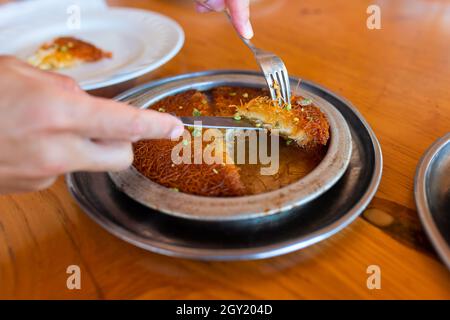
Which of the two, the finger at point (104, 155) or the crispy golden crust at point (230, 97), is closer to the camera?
the finger at point (104, 155)

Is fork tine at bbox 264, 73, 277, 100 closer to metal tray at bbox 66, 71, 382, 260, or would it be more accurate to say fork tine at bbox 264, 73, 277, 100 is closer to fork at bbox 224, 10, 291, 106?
fork at bbox 224, 10, 291, 106

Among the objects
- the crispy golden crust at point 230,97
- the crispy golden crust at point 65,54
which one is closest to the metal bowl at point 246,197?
the crispy golden crust at point 230,97

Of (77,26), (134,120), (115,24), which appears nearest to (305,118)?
(134,120)

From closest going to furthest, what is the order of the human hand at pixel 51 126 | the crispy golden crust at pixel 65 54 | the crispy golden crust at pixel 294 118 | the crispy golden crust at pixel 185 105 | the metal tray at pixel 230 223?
1. the human hand at pixel 51 126
2. the metal tray at pixel 230 223
3. the crispy golden crust at pixel 294 118
4. the crispy golden crust at pixel 185 105
5. the crispy golden crust at pixel 65 54

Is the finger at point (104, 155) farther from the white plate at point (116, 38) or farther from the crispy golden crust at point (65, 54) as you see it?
the crispy golden crust at point (65, 54)

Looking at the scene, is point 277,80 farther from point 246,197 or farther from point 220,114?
point 246,197

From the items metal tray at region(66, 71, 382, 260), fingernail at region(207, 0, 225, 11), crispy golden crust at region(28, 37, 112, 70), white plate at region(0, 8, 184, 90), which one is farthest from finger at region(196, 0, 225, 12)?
metal tray at region(66, 71, 382, 260)

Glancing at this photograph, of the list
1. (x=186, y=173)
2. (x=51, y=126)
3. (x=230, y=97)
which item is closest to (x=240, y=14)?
(x=230, y=97)

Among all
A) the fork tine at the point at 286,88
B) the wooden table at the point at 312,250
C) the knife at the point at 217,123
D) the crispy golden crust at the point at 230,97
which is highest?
the fork tine at the point at 286,88
